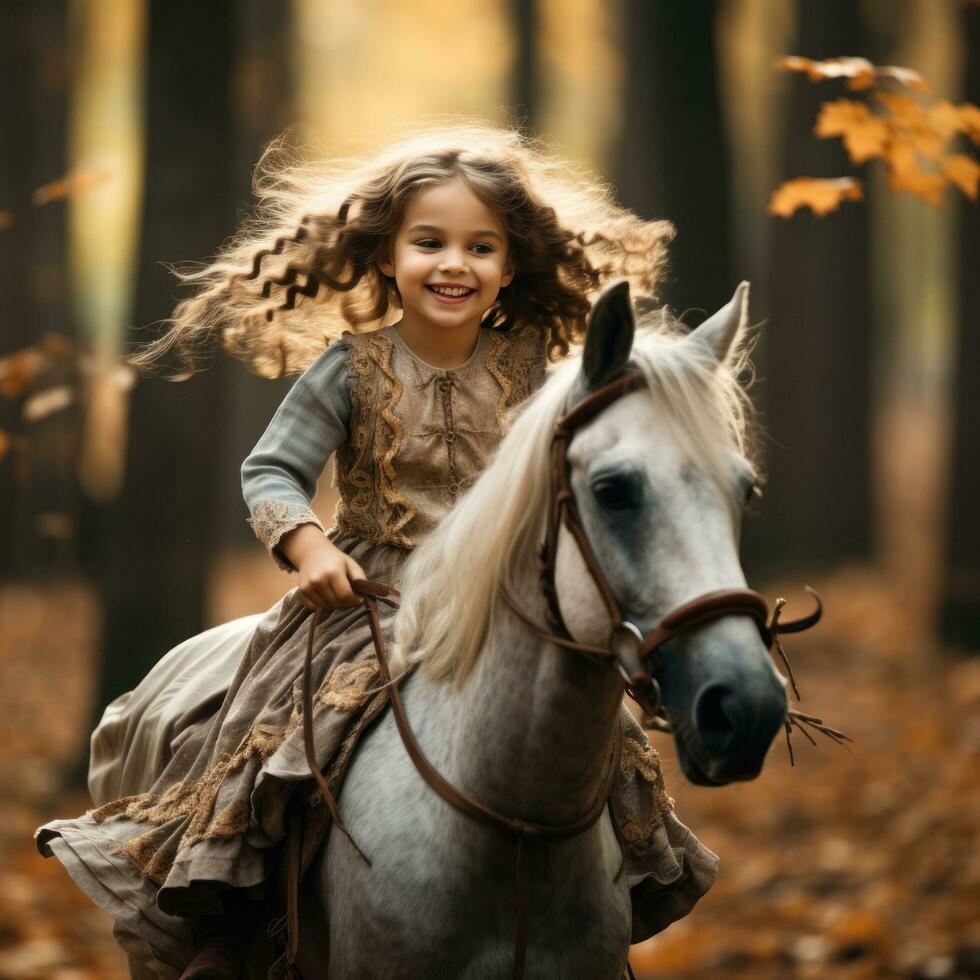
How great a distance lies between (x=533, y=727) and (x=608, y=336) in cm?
83

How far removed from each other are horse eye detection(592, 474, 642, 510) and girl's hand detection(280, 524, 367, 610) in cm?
78

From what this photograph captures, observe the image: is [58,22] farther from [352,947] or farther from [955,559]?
[352,947]

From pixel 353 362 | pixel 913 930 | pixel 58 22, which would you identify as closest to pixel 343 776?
pixel 353 362

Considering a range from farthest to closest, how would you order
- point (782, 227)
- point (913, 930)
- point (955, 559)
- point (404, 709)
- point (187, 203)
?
point (782, 227), point (955, 559), point (187, 203), point (913, 930), point (404, 709)

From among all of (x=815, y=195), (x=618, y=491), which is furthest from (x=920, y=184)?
(x=618, y=491)

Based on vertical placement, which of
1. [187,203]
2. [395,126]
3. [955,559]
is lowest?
[955,559]

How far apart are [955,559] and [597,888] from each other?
928 centimetres

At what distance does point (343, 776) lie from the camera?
3135mm

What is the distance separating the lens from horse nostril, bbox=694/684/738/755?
2.30m

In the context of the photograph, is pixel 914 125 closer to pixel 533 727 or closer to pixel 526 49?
pixel 533 727

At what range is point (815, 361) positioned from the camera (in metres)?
14.8

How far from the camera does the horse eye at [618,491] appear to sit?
97.8 inches

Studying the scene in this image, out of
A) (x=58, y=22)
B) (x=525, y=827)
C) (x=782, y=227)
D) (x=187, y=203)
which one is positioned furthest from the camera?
(x=58, y=22)

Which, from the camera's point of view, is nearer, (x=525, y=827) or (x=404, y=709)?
(x=525, y=827)
